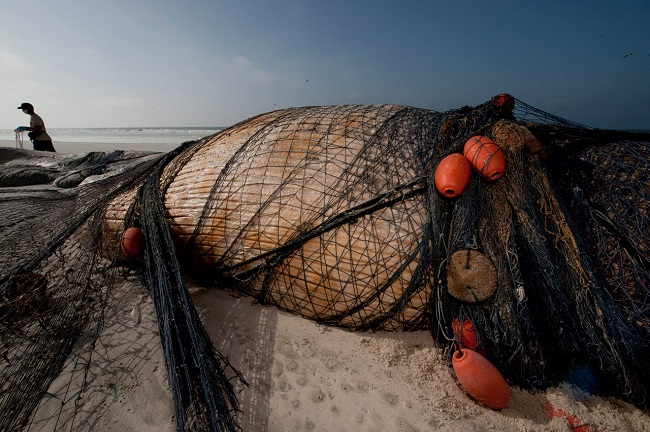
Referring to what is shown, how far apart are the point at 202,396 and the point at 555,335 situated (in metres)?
2.62

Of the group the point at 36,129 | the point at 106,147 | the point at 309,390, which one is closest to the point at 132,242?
the point at 309,390

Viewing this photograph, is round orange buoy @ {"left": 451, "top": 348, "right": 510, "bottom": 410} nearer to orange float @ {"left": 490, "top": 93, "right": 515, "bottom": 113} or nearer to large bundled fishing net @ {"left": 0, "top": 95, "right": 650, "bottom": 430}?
large bundled fishing net @ {"left": 0, "top": 95, "right": 650, "bottom": 430}

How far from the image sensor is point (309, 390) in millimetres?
2180

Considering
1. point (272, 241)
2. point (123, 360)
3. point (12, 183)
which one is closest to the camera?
point (123, 360)

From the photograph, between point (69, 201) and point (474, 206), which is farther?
point (69, 201)

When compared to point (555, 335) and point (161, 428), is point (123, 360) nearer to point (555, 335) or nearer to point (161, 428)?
point (161, 428)

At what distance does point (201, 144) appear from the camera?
154 inches

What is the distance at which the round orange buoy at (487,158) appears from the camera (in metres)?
2.34

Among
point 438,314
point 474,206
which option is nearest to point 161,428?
point 438,314

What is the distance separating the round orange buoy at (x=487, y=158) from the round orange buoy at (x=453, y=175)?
77 mm

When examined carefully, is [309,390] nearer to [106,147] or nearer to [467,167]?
[467,167]

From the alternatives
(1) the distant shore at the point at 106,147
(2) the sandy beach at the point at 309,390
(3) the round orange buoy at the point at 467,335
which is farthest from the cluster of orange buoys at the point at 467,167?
(1) the distant shore at the point at 106,147

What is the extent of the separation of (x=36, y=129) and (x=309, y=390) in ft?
41.4

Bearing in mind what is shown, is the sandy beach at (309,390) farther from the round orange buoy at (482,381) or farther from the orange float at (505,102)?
the orange float at (505,102)
